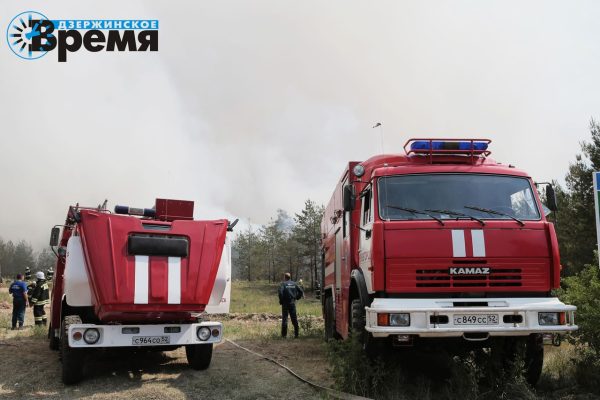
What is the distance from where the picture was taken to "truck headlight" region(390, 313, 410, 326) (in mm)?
5645

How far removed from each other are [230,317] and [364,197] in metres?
14.4

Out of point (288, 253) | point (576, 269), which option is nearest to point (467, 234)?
point (576, 269)

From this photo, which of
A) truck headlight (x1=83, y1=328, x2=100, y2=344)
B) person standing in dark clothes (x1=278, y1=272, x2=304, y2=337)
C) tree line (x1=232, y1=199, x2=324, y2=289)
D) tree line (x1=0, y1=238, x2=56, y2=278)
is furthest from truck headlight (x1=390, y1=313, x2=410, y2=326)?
tree line (x1=0, y1=238, x2=56, y2=278)

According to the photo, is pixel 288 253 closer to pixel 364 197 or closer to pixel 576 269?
pixel 576 269

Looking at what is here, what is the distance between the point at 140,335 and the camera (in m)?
7.33

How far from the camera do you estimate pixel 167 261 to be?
730cm

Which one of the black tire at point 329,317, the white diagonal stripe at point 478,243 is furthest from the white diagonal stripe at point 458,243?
the black tire at point 329,317

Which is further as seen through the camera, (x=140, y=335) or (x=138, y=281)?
(x=140, y=335)

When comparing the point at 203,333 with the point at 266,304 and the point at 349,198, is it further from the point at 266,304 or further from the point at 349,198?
the point at 266,304

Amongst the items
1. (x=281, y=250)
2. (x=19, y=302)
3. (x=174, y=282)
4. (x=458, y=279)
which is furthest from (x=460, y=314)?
(x=281, y=250)

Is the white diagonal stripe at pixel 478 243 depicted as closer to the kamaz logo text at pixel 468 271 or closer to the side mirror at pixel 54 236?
the kamaz logo text at pixel 468 271

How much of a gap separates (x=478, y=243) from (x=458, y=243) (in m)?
0.23

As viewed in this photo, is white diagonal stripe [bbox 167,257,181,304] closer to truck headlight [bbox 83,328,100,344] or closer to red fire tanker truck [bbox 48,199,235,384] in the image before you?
red fire tanker truck [bbox 48,199,235,384]

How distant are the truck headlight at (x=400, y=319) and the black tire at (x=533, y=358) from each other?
73.7 inches
